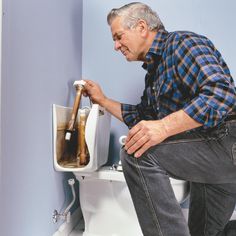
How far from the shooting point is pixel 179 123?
889 millimetres

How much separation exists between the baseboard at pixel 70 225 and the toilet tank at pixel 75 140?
0.27 meters

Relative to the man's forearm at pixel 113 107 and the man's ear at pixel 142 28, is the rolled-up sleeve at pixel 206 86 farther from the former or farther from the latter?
the man's forearm at pixel 113 107

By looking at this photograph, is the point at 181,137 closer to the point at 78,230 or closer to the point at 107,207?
the point at 107,207

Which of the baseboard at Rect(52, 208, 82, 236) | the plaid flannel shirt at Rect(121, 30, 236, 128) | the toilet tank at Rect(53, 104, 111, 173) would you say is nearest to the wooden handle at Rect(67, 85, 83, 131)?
the toilet tank at Rect(53, 104, 111, 173)

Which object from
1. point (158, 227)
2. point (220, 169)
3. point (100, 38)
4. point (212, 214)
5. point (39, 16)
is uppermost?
point (39, 16)

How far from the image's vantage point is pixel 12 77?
3.12 feet

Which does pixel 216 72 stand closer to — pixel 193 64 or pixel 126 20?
pixel 193 64

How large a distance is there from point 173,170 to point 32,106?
20.0 inches

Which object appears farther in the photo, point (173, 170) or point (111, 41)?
point (111, 41)

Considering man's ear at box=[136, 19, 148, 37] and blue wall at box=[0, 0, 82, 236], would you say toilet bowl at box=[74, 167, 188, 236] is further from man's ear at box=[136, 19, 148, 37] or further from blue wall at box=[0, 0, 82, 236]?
man's ear at box=[136, 19, 148, 37]

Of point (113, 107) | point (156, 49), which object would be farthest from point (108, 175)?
point (156, 49)

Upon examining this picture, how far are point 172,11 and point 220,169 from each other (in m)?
1.02

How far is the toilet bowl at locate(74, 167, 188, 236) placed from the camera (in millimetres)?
1477

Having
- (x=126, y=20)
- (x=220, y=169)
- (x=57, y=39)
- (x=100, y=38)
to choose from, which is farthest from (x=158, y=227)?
(x=100, y=38)
